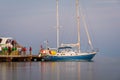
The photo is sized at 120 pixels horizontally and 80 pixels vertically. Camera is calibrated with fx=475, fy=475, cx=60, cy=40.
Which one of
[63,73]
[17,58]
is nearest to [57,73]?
[63,73]

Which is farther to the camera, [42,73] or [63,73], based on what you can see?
[42,73]

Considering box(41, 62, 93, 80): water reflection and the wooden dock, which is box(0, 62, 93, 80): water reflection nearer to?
box(41, 62, 93, 80): water reflection

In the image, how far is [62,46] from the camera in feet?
424

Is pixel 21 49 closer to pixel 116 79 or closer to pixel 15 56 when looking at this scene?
pixel 15 56

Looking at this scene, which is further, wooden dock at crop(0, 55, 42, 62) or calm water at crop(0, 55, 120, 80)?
wooden dock at crop(0, 55, 42, 62)

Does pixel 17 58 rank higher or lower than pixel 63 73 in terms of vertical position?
higher

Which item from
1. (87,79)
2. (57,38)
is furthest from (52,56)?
(87,79)

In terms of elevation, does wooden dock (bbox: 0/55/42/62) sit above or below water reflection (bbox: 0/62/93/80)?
above

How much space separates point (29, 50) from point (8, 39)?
27.3 ft

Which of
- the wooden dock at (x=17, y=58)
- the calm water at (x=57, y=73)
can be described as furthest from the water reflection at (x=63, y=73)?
the wooden dock at (x=17, y=58)

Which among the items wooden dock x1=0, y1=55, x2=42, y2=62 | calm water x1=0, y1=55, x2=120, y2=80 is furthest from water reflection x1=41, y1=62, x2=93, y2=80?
wooden dock x1=0, y1=55, x2=42, y2=62

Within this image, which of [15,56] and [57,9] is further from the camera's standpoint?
[57,9]

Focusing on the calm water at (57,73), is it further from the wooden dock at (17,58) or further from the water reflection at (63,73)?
the wooden dock at (17,58)

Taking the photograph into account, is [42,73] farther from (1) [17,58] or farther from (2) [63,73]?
(1) [17,58]
